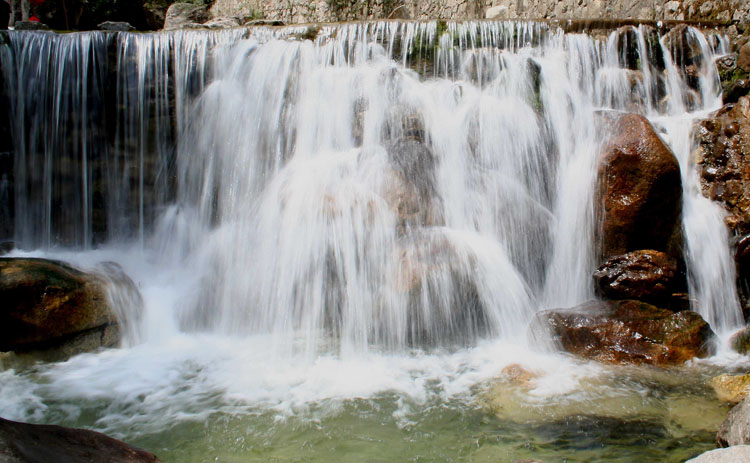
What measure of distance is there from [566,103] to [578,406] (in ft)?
17.2

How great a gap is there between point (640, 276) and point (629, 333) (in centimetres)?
96

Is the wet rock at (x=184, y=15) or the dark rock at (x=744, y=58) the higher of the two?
the wet rock at (x=184, y=15)

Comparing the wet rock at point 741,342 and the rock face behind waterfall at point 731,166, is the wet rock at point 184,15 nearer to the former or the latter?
the rock face behind waterfall at point 731,166

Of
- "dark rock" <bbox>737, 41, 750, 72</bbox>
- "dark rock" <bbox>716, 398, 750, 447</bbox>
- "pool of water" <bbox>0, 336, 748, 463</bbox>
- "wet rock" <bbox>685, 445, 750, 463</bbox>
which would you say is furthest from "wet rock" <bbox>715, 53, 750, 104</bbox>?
"wet rock" <bbox>685, 445, 750, 463</bbox>

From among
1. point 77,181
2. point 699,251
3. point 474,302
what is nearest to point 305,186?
point 474,302

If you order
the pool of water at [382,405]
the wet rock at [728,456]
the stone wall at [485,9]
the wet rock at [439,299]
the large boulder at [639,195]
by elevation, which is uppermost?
the stone wall at [485,9]

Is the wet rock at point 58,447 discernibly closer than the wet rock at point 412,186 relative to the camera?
Yes

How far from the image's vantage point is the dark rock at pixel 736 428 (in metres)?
3.25

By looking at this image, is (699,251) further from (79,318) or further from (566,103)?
(79,318)

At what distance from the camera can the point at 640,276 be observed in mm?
5934

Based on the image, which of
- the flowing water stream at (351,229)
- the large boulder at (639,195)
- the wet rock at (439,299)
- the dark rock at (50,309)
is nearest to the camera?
the flowing water stream at (351,229)

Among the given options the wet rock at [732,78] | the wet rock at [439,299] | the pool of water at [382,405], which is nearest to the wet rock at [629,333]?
the pool of water at [382,405]

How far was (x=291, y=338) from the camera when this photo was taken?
591 centimetres

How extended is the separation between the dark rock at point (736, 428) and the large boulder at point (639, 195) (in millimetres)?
3024
